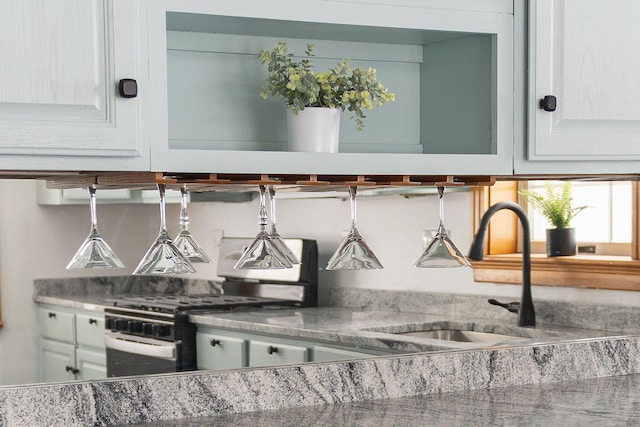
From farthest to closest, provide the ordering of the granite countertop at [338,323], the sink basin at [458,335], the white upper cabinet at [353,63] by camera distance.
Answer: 1. the sink basin at [458,335]
2. the granite countertop at [338,323]
3. the white upper cabinet at [353,63]

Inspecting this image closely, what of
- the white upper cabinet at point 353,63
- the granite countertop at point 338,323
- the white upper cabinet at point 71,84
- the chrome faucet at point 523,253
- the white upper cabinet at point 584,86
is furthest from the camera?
the chrome faucet at point 523,253

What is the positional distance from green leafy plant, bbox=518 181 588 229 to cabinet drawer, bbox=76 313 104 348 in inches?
65.5

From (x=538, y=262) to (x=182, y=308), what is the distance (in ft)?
4.73

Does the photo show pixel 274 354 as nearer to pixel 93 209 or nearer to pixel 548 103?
pixel 93 209

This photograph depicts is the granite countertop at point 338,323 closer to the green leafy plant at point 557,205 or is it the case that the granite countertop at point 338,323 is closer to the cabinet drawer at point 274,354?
the cabinet drawer at point 274,354

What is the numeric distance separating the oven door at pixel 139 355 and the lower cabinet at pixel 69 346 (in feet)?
0.11

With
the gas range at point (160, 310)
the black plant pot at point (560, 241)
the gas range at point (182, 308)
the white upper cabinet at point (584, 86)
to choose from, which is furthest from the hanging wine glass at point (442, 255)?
the black plant pot at point (560, 241)

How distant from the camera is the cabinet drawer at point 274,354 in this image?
8.03ft

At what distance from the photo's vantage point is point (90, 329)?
7.65ft

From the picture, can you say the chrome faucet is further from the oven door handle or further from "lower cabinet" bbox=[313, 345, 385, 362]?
the oven door handle

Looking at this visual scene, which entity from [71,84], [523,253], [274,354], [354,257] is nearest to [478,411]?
[354,257]

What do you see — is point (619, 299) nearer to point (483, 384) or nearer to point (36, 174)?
point (483, 384)

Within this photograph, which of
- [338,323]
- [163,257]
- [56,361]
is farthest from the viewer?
[338,323]

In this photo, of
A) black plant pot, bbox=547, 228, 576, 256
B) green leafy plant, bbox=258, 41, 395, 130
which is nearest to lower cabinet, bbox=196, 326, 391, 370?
green leafy plant, bbox=258, 41, 395, 130
